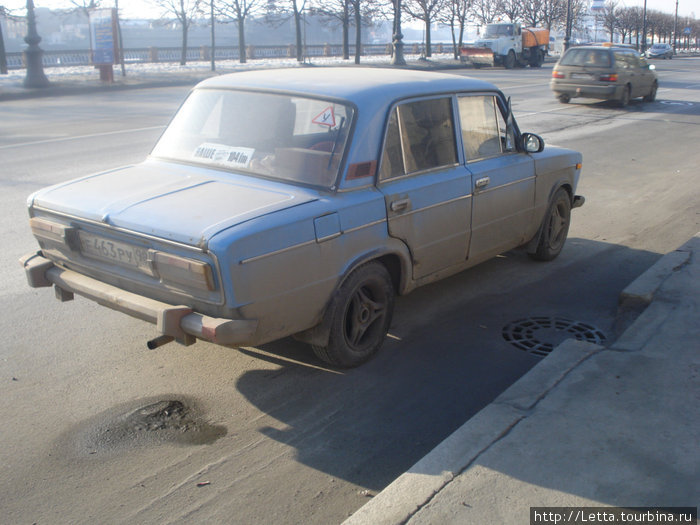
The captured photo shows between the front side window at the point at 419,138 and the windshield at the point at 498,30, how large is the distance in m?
39.9

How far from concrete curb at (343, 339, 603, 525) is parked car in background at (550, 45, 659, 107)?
57.6 feet

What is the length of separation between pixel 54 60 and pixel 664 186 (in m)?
34.5

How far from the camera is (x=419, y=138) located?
477 centimetres

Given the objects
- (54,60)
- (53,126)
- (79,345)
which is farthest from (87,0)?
(79,345)

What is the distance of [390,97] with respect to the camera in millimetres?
4539

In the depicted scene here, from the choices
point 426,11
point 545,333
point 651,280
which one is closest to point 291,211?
point 545,333

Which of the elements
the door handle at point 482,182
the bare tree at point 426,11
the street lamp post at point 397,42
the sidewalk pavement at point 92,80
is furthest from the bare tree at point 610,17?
the door handle at point 482,182

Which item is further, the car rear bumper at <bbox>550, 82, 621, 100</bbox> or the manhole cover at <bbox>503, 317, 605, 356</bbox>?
the car rear bumper at <bbox>550, 82, 621, 100</bbox>

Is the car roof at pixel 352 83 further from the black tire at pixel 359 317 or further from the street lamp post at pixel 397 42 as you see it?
the street lamp post at pixel 397 42

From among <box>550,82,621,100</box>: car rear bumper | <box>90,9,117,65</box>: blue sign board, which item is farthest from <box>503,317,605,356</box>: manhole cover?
<box>90,9,117,65</box>: blue sign board

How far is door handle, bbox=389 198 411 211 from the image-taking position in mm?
4418

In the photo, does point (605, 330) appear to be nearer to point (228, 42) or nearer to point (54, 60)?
point (54, 60)

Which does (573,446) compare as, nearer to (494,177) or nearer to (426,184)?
(426,184)

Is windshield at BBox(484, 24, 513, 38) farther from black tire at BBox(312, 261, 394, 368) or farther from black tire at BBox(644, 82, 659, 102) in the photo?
black tire at BBox(312, 261, 394, 368)
